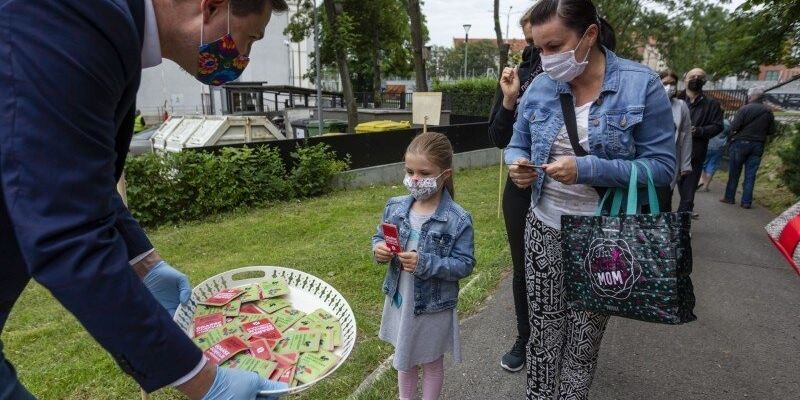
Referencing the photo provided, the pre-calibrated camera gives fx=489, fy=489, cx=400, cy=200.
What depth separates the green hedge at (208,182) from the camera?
712cm

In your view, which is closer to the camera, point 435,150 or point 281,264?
point 435,150

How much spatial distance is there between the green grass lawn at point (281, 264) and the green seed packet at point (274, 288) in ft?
3.64

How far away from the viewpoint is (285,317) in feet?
5.93

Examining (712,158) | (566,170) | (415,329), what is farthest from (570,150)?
(712,158)

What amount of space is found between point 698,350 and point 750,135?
634 centimetres

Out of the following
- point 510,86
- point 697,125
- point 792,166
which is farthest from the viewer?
point 792,166

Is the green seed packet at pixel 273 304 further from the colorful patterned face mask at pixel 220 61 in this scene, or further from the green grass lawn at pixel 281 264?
the green grass lawn at pixel 281 264

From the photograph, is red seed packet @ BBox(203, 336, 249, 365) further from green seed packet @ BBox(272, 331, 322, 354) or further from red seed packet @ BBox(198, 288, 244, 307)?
red seed packet @ BBox(198, 288, 244, 307)

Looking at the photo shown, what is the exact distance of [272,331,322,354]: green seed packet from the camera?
5.23 ft

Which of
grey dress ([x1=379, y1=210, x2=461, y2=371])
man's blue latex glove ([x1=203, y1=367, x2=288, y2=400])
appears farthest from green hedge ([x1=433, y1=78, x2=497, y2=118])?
man's blue latex glove ([x1=203, y1=367, x2=288, y2=400])

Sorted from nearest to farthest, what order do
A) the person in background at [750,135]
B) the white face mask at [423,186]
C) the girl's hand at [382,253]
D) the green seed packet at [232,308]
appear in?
the green seed packet at [232,308] → the girl's hand at [382,253] → the white face mask at [423,186] → the person in background at [750,135]

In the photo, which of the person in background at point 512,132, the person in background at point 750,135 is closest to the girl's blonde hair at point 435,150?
the person in background at point 512,132

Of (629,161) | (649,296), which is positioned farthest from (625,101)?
(649,296)

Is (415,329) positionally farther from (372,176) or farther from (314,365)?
(372,176)
